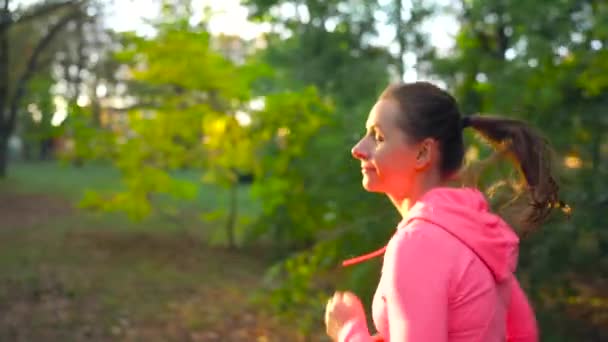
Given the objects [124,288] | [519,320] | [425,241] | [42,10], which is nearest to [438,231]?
[425,241]

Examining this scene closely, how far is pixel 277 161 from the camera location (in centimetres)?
1025

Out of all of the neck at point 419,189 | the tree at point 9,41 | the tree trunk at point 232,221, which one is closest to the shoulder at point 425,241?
the neck at point 419,189

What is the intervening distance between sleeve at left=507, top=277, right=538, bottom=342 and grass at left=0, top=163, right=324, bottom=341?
5.08 m

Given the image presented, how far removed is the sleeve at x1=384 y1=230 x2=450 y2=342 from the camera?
1569mm

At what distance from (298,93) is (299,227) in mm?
1692

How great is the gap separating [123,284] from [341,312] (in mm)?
7446

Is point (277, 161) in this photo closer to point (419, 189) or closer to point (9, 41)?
point (419, 189)

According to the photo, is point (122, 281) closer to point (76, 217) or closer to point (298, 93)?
point (298, 93)

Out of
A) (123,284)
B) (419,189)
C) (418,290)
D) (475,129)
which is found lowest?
(123,284)

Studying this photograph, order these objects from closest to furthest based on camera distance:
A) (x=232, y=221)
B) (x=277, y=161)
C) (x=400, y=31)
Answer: (x=400, y=31) < (x=277, y=161) < (x=232, y=221)

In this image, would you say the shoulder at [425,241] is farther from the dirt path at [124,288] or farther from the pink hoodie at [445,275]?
the dirt path at [124,288]

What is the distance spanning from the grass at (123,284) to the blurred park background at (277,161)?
0.04m

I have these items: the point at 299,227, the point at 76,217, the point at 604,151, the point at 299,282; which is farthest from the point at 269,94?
the point at 76,217

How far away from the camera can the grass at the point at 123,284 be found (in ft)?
22.8
